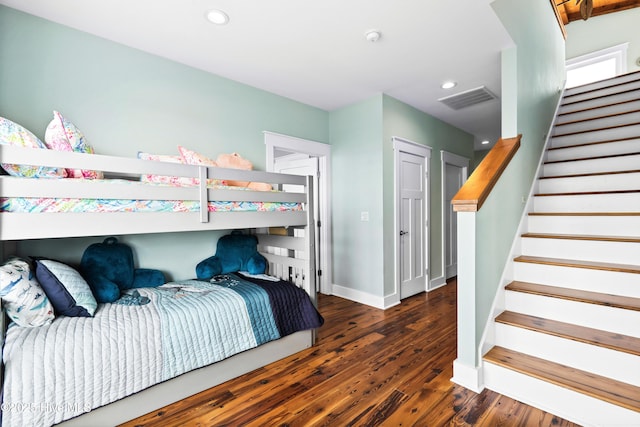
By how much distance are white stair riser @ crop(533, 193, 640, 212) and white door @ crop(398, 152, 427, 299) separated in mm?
1393

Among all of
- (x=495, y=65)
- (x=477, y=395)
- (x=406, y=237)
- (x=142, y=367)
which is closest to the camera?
(x=142, y=367)

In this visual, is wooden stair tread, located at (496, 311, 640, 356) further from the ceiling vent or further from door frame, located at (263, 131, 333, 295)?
the ceiling vent

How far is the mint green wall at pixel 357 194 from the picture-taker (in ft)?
11.2

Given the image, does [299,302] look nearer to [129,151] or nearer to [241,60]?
[129,151]

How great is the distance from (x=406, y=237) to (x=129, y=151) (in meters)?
3.14

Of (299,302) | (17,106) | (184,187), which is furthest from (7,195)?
(299,302)

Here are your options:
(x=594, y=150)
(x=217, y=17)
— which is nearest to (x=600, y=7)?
(x=594, y=150)

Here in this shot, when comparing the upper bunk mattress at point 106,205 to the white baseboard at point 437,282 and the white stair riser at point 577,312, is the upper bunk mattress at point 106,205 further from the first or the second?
the white baseboard at point 437,282

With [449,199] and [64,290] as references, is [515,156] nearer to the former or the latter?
[449,199]

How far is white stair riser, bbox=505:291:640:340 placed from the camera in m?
1.68

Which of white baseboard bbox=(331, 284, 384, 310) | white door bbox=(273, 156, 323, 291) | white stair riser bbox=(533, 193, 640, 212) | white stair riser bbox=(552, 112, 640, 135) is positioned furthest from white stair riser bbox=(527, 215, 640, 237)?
white door bbox=(273, 156, 323, 291)

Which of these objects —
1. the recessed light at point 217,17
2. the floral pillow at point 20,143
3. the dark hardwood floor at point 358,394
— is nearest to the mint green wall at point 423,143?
the dark hardwood floor at point 358,394

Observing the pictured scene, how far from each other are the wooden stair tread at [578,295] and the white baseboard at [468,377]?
666 millimetres

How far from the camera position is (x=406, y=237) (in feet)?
12.5
